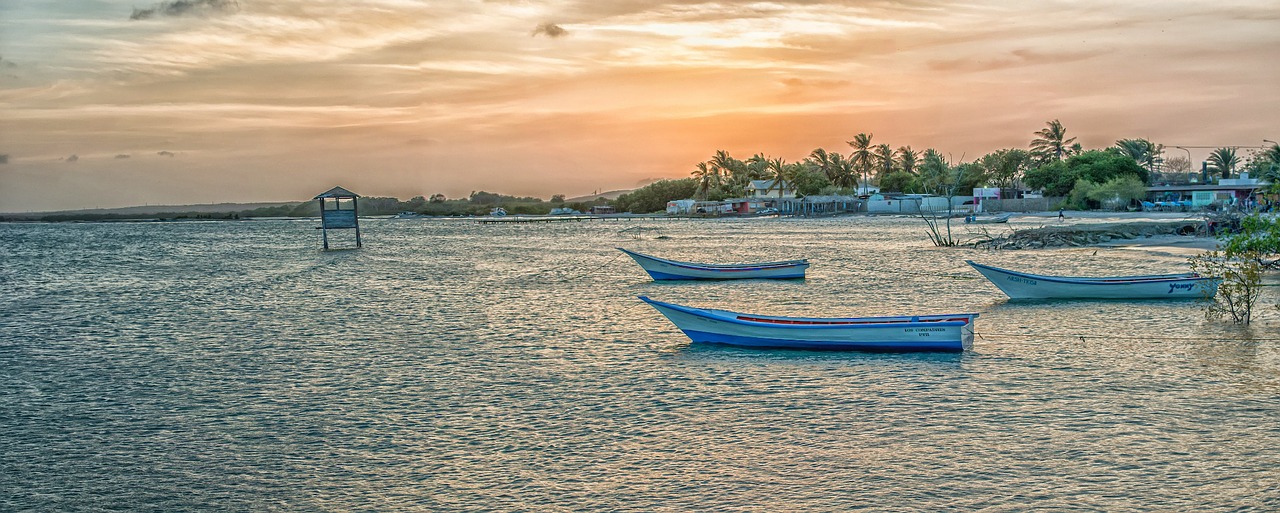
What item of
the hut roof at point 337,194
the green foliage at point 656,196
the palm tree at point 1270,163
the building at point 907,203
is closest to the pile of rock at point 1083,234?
the palm tree at point 1270,163

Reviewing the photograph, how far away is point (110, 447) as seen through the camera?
1115cm

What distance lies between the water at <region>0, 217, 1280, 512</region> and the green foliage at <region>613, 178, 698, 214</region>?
15074cm

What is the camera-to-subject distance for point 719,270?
33.5 meters

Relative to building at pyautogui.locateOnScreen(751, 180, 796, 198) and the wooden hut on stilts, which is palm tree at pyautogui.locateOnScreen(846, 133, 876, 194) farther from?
the wooden hut on stilts

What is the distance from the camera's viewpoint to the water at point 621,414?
9086 mm

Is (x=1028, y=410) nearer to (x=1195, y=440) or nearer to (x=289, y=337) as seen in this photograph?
(x=1195, y=440)

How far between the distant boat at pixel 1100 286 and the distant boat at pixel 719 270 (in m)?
8.86

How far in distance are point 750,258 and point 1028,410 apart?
38.8 metres

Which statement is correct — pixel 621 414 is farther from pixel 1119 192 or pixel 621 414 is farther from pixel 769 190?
pixel 769 190

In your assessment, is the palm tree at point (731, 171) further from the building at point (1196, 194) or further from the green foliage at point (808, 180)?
the building at point (1196, 194)

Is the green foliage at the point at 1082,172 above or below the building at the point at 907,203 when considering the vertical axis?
above

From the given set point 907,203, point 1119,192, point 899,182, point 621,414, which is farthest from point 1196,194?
point 621,414

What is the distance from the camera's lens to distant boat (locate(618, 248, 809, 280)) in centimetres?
3269

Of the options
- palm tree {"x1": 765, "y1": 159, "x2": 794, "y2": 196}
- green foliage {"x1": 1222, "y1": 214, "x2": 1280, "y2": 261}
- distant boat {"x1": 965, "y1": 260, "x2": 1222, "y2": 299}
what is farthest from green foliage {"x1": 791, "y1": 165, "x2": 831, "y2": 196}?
green foliage {"x1": 1222, "y1": 214, "x2": 1280, "y2": 261}
